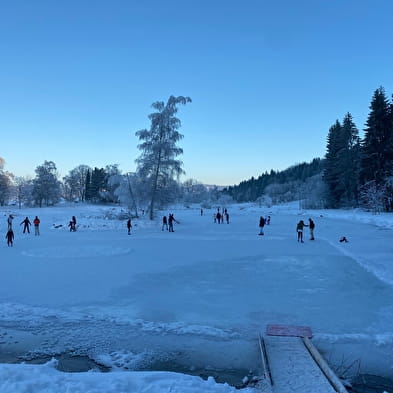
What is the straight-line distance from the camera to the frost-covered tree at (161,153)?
34.1m

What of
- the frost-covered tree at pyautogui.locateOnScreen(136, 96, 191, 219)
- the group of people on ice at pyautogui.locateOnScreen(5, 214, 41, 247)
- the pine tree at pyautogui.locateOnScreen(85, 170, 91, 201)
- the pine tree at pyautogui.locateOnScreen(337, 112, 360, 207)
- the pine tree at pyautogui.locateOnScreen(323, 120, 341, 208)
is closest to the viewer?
the group of people on ice at pyautogui.locateOnScreen(5, 214, 41, 247)

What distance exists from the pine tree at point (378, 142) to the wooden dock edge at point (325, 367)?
3838 cm

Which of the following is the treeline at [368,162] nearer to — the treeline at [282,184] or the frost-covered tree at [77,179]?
the treeline at [282,184]

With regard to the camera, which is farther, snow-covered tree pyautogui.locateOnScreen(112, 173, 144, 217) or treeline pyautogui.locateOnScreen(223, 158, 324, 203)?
treeline pyautogui.locateOnScreen(223, 158, 324, 203)

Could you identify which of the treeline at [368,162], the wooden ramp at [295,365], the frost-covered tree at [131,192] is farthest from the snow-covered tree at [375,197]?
the wooden ramp at [295,365]

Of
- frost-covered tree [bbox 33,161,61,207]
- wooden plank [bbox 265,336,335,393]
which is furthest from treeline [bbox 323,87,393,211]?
frost-covered tree [bbox 33,161,61,207]

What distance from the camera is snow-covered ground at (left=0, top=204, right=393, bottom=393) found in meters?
4.48

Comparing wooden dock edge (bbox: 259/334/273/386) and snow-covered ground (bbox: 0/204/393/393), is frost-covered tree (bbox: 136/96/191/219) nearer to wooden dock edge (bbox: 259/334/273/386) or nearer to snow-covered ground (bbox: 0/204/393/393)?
snow-covered ground (bbox: 0/204/393/393)

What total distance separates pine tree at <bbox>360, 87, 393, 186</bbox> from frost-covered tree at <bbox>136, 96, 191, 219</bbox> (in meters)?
24.0

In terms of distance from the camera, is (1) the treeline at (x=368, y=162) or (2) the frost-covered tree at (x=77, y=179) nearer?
(1) the treeline at (x=368, y=162)

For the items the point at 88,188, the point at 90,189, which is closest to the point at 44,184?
the point at 90,189

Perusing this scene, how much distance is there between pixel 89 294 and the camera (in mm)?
8117

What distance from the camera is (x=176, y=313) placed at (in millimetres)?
6715

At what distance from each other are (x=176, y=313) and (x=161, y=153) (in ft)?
93.6
